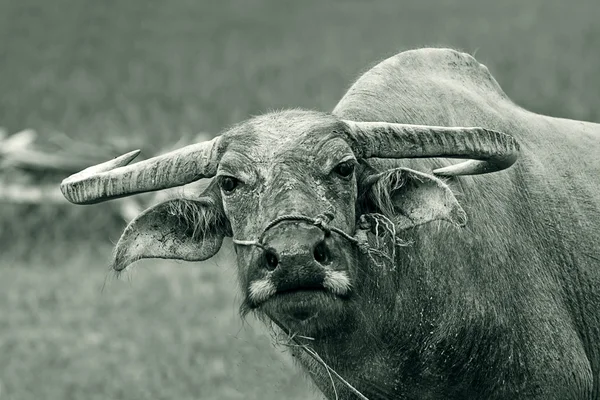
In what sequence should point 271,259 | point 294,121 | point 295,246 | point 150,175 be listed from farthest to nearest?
point 150,175 → point 294,121 → point 271,259 → point 295,246

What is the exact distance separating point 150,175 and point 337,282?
1135 millimetres

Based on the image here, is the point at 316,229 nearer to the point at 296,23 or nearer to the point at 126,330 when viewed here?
the point at 126,330

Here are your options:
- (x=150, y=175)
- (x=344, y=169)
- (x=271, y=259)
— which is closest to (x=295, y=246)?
(x=271, y=259)

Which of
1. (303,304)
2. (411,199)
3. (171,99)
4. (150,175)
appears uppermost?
(171,99)

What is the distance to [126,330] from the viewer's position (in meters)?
11.2

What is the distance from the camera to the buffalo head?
17.4 ft

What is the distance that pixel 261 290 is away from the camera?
5.33 metres

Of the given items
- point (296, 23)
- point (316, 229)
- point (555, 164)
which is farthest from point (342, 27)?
point (316, 229)

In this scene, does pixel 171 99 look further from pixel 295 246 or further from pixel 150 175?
pixel 295 246

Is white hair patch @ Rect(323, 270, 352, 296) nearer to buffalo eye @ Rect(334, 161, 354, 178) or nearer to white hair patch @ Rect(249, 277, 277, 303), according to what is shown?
white hair patch @ Rect(249, 277, 277, 303)

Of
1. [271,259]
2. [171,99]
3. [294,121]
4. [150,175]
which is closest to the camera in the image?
[271,259]

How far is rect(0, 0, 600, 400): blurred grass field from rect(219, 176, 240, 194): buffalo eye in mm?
737

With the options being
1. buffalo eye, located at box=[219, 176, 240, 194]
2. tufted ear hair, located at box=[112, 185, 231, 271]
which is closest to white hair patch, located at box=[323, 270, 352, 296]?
buffalo eye, located at box=[219, 176, 240, 194]

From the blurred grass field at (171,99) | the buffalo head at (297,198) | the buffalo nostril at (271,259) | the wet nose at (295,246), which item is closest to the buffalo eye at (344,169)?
the buffalo head at (297,198)
